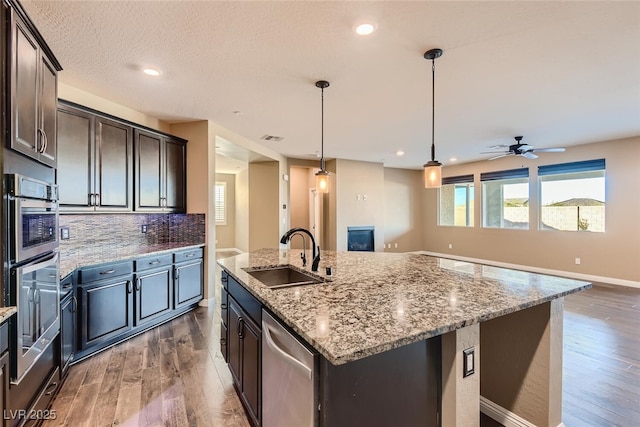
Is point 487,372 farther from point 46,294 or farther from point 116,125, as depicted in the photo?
point 116,125

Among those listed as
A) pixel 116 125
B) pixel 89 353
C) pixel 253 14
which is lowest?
pixel 89 353

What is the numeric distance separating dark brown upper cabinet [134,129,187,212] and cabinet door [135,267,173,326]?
85 centimetres

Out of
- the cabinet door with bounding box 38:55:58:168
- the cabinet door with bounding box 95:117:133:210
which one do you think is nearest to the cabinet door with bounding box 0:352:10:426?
the cabinet door with bounding box 38:55:58:168

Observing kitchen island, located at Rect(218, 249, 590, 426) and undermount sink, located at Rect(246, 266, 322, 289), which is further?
undermount sink, located at Rect(246, 266, 322, 289)

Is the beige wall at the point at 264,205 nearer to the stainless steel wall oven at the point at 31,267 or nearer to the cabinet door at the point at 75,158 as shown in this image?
the cabinet door at the point at 75,158

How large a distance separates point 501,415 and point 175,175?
4207 mm

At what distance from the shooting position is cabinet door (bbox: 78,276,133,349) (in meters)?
2.64

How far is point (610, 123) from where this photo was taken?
4.48 metres

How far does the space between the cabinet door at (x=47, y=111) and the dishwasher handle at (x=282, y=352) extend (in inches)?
66.1

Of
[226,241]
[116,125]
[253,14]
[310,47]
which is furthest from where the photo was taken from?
[226,241]

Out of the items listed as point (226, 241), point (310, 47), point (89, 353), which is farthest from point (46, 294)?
point (226, 241)

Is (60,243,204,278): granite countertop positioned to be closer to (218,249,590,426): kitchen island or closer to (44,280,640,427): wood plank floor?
(44,280,640,427): wood plank floor

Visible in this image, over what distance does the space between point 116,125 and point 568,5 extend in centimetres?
402

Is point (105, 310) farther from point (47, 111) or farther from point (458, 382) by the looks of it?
point (458, 382)
